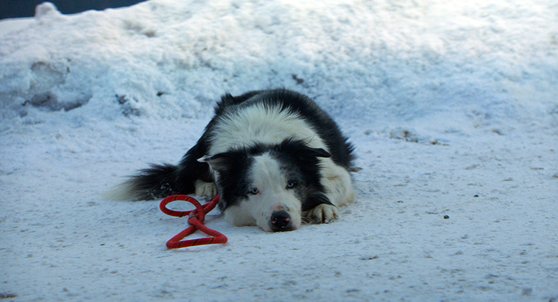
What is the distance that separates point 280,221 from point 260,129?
38.6 inches

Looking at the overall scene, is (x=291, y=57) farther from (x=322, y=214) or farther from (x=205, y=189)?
(x=322, y=214)

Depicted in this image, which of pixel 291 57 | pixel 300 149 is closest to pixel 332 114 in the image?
pixel 291 57

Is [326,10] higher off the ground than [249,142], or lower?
higher

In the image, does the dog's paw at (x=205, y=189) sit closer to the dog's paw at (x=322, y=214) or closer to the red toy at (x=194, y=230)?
the red toy at (x=194, y=230)

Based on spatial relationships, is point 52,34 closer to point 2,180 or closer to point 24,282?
point 2,180

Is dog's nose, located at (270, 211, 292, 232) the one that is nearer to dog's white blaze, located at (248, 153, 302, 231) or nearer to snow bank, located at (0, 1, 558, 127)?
dog's white blaze, located at (248, 153, 302, 231)

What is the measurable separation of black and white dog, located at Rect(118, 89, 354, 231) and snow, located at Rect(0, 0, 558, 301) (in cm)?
18

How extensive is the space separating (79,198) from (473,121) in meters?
4.29

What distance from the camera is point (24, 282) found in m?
3.12

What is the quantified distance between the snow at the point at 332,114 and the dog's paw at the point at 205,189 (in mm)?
604

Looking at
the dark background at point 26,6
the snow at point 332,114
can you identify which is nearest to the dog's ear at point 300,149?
the snow at point 332,114

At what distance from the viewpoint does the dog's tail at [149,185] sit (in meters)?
5.48

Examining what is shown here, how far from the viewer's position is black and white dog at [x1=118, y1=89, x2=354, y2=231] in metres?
4.21

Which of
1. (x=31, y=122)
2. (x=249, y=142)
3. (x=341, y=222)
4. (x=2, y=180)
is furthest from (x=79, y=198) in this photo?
(x=31, y=122)
